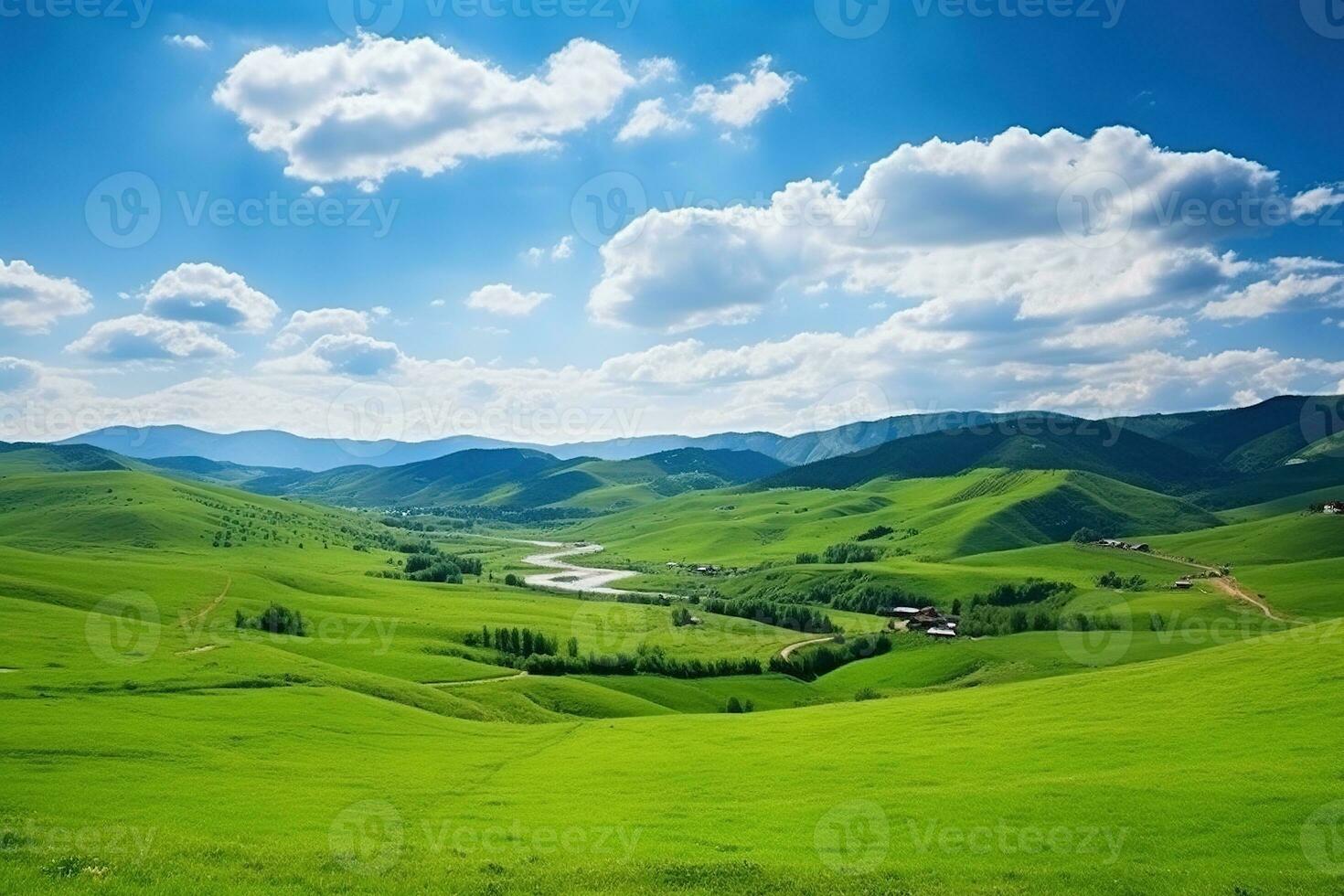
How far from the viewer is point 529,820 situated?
3609 centimetres

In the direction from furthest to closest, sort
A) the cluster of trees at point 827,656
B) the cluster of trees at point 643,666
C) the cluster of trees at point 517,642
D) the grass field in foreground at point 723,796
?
the cluster of trees at point 827,656, the cluster of trees at point 517,642, the cluster of trees at point 643,666, the grass field in foreground at point 723,796

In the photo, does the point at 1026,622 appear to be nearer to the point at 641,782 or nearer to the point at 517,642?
the point at 517,642

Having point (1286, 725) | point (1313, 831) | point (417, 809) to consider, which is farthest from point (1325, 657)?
point (417, 809)

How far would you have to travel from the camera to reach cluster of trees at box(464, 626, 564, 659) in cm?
14788

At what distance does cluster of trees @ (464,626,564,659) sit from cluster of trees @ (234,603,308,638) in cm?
2858

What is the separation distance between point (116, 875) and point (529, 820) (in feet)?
55.1

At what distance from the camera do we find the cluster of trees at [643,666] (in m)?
136

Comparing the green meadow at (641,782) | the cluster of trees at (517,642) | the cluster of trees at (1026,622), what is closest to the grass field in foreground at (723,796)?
the green meadow at (641,782)

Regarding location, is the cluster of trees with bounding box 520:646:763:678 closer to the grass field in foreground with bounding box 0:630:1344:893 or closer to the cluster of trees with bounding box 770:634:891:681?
the cluster of trees with bounding box 770:634:891:681

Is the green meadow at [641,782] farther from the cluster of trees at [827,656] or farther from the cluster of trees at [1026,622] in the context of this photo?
the cluster of trees at [1026,622]

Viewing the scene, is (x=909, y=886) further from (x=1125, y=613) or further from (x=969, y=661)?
(x=1125, y=613)

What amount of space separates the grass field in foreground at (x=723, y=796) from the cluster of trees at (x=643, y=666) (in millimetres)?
72058

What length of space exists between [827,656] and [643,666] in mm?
38639

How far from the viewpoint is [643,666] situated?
485 ft
